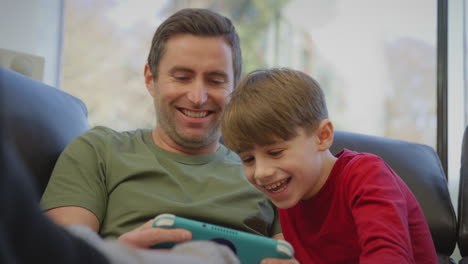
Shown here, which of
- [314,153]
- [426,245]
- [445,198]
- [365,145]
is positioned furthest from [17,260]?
[445,198]

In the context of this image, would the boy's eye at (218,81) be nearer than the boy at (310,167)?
No

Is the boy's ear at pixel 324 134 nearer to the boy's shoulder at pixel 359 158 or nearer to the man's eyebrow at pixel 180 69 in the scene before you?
the boy's shoulder at pixel 359 158

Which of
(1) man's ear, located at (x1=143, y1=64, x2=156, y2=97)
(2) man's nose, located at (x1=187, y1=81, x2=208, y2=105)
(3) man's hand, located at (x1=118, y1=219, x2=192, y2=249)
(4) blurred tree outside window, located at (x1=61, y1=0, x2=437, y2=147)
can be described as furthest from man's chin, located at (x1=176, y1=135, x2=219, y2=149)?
(4) blurred tree outside window, located at (x1=61, y1=0, x2=437, y2=147)

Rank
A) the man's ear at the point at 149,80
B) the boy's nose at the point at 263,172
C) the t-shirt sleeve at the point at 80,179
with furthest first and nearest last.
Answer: the man's ear at the point at 149,80
the t-shirt sleeve at the point at 80,179
the boy's nose at the point at 263,172

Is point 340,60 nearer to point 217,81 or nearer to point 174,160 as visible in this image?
point 217,81

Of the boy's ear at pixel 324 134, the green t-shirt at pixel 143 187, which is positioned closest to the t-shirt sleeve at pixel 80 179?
the green t-shirt at pixel 143 187

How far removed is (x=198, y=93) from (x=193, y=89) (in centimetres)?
3

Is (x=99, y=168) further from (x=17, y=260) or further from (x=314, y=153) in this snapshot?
(x=17, y=260)

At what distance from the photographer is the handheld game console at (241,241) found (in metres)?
0.79

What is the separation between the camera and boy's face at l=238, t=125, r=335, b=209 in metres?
1.03

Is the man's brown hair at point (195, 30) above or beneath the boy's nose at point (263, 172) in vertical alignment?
above

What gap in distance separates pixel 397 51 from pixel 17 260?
3.10 meters

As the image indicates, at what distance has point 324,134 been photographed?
Answer: 3.65 ft

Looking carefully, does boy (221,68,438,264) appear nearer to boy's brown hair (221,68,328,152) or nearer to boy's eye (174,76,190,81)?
boy's brown hair (221,68,328,152)
